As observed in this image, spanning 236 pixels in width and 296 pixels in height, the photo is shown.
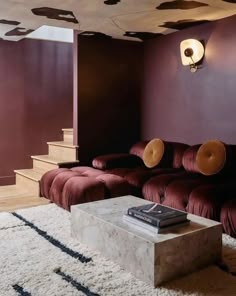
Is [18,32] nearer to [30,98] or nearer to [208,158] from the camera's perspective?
Result: [30,98]

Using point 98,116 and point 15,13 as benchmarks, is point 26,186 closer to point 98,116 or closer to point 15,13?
point 98,116

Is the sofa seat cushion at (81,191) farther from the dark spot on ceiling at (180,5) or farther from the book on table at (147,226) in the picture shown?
the dark spot on ceiling at (180,5)

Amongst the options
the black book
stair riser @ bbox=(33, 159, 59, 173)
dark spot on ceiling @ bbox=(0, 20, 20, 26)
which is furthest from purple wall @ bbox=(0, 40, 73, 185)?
the black book

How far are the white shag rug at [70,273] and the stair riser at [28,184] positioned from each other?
4.71 feet

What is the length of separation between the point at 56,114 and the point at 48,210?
2.25m

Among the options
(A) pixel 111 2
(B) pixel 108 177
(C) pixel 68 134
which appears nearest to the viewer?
(A) pixel 111 2

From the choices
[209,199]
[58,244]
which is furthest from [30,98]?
[209,199]

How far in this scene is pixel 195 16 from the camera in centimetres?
388

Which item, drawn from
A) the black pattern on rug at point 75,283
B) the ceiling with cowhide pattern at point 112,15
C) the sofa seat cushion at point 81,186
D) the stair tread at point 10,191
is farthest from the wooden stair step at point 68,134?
the black pattern on rug at point 75,283

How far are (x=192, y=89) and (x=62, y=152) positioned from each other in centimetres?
193

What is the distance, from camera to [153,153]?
424 centimetres

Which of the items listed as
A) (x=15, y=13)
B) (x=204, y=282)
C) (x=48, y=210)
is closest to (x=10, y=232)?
(x=48, y=210)

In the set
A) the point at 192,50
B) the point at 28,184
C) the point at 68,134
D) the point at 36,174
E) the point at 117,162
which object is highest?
the point at 192,50

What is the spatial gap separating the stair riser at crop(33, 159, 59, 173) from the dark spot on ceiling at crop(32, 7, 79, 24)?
1753 mm
